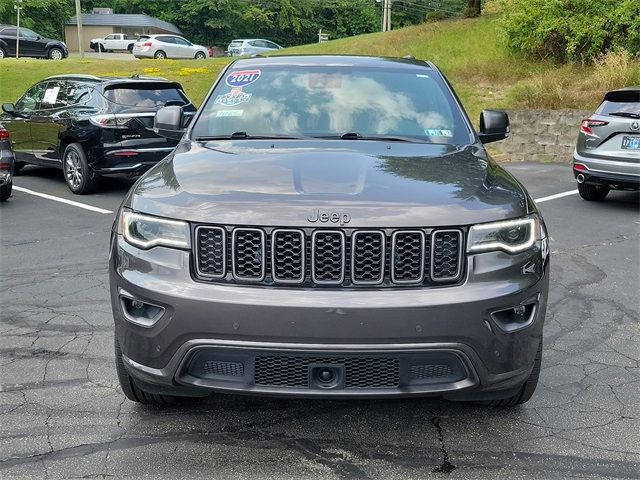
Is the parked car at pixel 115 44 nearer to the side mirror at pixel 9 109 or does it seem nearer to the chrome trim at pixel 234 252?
the side mirror at pixel 9 109

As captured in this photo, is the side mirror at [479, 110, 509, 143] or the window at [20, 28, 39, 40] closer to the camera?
the side mirror at [479, 110, 509, 143]

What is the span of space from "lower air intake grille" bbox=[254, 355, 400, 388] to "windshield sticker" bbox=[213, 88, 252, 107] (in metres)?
2.11

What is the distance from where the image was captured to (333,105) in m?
4.36

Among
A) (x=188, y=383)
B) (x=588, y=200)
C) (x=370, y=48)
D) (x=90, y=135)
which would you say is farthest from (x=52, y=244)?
(x=370, y=48)

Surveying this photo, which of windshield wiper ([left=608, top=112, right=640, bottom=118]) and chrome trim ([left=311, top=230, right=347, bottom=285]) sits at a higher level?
chrome trim ([left=311, top=230, right=347, bottom=285])

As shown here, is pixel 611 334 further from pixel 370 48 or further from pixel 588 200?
pixel 370 48

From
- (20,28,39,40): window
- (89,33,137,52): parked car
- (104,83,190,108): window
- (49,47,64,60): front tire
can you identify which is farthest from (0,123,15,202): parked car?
(89,33,137,52): parked car

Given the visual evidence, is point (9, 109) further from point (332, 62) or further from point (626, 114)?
point (626, 114)

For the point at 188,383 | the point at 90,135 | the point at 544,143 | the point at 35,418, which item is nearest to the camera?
the point at 188,383

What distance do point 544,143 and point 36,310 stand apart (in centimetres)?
1240

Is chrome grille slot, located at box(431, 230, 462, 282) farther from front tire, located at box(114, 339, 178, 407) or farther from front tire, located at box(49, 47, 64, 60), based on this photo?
front tire, located at box(49, 47, 64, 60)

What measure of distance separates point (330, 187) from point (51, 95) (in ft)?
29.6

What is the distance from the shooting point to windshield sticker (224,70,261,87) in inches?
182

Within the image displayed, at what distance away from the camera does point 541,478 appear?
9.82 ft
